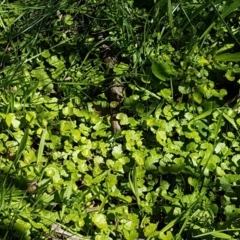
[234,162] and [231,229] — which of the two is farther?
[234,162]

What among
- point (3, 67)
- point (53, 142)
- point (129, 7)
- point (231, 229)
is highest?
point (129, 7)

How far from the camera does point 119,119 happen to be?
284cm

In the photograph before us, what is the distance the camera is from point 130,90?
2.99 m

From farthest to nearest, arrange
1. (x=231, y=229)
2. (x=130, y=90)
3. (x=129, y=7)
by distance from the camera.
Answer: (x=129, y=7)
(x=130, y=90)
(x=231, y=229)

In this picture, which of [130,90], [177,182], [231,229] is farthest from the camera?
[130,90]

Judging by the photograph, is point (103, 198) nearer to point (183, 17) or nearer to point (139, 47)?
point (139, 47)

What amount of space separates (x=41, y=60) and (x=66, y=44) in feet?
0.55

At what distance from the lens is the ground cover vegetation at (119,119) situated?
252 centimetres

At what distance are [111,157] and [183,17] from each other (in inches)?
35.5

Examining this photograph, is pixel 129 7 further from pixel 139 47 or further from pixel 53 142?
pixel 53 142

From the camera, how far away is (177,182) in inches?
104

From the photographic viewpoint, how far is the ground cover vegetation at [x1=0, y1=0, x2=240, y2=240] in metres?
2.52

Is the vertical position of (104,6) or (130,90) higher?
(104,6)


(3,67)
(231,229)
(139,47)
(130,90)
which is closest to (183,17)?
(139,47)
